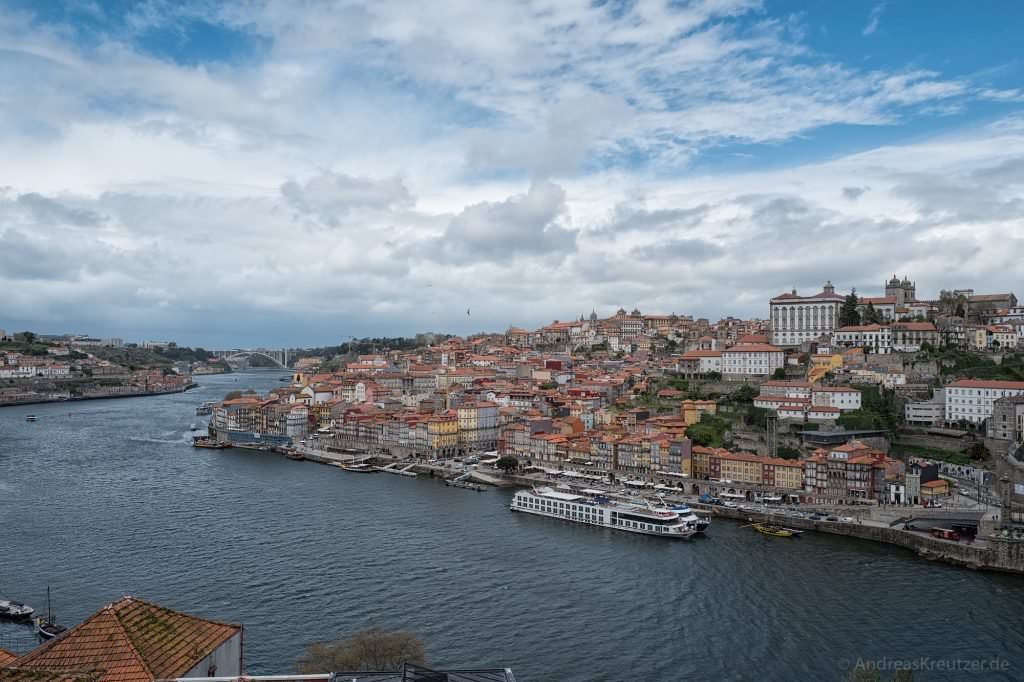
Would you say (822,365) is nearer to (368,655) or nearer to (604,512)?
(604,512)

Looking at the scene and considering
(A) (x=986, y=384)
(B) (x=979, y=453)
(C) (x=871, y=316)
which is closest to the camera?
(B) (x=979, y=453)

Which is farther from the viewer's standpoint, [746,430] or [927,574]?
[746,430]

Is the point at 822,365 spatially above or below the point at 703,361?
below

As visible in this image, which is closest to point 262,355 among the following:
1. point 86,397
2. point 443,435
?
point 86,397

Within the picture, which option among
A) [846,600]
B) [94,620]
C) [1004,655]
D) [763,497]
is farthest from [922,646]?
[94,620]

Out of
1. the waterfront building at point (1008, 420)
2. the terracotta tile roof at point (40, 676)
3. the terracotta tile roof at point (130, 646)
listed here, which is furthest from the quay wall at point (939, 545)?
the terracotta tile roof at point (40, 676)

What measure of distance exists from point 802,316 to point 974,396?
39.5 ft

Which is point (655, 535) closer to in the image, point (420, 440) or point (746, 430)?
point (746, 430)

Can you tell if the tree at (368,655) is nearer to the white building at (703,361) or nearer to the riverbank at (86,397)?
the white building at (703,361)

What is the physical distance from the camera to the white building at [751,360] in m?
31.1

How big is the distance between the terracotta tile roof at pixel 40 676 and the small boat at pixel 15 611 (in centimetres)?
845

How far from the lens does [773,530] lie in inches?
687

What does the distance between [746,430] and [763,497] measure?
15.6ft

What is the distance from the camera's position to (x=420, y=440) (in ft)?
97.1
